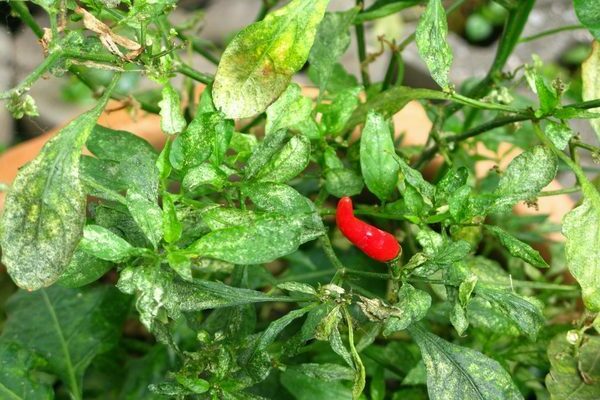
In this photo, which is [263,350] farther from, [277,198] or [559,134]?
[559,134]

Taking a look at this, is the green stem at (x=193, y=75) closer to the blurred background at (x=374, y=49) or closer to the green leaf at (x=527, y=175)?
the green leaf at (x=527, y=175)

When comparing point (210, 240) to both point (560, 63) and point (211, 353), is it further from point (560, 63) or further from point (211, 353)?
point (560, 63)

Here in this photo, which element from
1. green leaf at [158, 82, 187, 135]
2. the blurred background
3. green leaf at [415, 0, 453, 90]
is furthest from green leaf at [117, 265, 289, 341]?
the blurred background

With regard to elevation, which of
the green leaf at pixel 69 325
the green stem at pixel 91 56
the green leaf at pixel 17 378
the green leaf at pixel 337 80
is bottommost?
the green leaf at pixel 69 325

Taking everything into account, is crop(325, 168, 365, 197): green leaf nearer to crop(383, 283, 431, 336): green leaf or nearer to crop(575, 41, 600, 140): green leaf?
crop(383, 283, 431, 336): green leaf

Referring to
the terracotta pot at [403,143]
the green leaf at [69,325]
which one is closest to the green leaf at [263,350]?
the green leaf at [69,325]

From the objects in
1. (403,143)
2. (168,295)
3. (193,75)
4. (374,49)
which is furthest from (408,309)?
(374,49)

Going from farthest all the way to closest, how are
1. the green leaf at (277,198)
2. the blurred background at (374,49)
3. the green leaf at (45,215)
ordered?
the blurred background at (374,49) < the green leaf at (277,198) < the green leaf at (45,215)

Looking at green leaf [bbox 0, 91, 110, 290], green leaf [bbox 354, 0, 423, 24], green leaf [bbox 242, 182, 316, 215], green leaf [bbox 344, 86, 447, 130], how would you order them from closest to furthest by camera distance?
green leaf [bbox 0, 91, 110, 290] < green leaf [bbox 242, 182, 316, 215] < green leaf [bbox 344, 86, 447, 130] < green leaf [bbox 354, 0, 423, 24]
